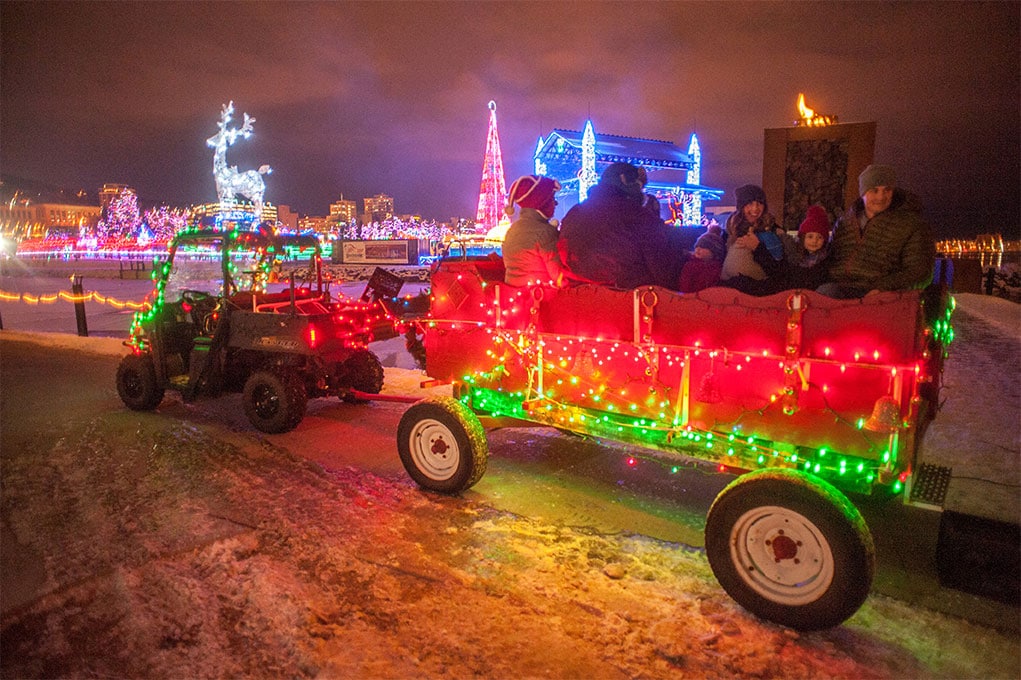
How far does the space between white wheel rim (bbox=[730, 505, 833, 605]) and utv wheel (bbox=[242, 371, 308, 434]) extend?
465 cm

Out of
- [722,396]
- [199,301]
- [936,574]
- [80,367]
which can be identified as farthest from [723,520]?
[80,367]

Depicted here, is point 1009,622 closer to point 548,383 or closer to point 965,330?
point 548,383

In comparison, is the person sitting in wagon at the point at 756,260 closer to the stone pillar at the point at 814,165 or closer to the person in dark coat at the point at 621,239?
the person in dark coat at the point at 621,239

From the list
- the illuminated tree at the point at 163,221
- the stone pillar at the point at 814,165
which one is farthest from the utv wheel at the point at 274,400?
the illuminated tree at the point at 163,221

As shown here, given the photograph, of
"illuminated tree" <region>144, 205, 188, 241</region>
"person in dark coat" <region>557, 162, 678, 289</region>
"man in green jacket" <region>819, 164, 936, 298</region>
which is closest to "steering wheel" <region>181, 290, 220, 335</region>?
"person in dark coat" <region>557, 162, 678, 289</region>

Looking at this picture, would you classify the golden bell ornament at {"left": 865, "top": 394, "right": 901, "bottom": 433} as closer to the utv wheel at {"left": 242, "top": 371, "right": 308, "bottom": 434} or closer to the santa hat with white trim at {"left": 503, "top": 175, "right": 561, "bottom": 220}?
the santa hat with white trim at {"left": 503, "top": 175, "right": 561, "bottom": 220}

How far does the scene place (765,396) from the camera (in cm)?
320

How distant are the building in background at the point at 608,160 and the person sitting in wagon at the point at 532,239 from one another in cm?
2119

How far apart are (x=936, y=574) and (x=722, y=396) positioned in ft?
5.49

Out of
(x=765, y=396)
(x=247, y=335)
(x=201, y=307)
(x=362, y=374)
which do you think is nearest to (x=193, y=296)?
(x=201, y=307)

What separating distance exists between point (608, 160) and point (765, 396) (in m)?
24.0

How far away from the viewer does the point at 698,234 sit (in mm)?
4500

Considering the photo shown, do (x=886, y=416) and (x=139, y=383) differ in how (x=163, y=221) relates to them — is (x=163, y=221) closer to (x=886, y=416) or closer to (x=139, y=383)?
(x=139, y=383)

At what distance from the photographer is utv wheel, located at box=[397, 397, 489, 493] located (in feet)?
15.0
